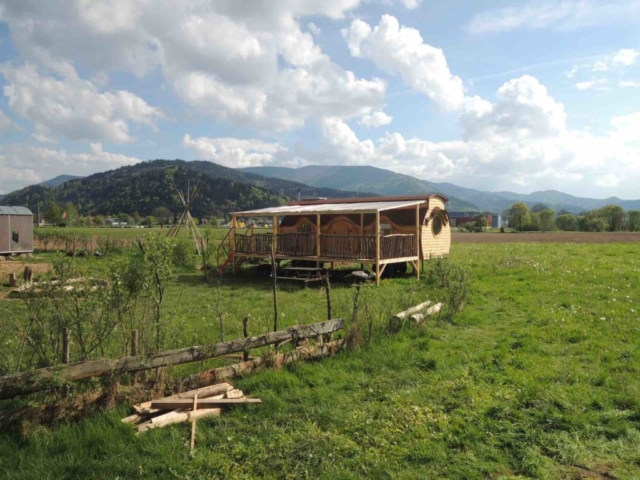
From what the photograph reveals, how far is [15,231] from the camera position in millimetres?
25406

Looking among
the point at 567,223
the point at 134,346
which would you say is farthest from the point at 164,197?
the point at 134,346

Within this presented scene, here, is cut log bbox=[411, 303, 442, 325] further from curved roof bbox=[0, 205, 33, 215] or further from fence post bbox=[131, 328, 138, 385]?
curved roof bbox=[0, 205, 33, 215]

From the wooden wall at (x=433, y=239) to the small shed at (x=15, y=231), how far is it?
23.6 metres

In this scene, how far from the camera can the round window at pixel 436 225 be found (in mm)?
20809

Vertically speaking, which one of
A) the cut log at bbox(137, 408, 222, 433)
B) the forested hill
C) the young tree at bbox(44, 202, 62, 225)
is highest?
the forested hill

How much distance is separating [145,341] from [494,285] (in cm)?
1133

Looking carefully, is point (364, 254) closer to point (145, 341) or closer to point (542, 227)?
point (145, 341)

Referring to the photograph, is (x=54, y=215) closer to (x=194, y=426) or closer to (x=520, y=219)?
(x=520, y=219)

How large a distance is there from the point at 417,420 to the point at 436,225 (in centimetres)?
1695

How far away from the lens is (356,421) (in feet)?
16.4

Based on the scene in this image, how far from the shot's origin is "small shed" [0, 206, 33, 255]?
24.7 m

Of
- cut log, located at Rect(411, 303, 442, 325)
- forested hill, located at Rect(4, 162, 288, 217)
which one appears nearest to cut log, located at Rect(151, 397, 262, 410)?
cut log, located at Rect(411, 303, 442, 325)

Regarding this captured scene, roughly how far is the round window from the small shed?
24088mm

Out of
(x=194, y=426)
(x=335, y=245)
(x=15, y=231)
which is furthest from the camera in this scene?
(x=15, y=231)
